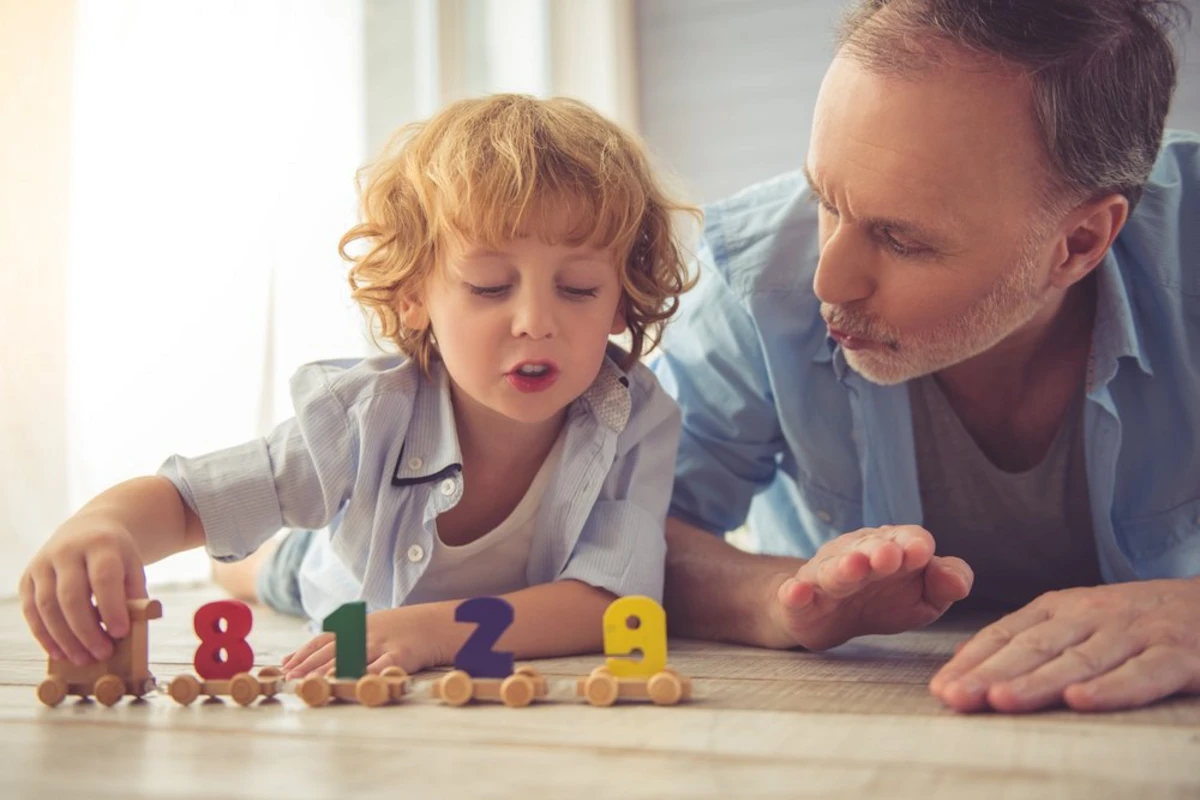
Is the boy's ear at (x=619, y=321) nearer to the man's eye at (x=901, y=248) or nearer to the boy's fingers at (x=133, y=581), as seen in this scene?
the man's eye at (x=901, y=248)

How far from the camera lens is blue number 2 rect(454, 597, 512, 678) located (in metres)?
1.17

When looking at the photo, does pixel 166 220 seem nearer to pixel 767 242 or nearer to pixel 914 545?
pixel 767 242

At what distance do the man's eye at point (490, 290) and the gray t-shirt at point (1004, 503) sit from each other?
2.16 ft

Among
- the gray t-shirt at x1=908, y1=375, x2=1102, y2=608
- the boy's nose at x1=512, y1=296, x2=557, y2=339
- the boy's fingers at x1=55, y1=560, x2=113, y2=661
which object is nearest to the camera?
the boy's fingers at x1=55, y1=560, x2=113, y2=661

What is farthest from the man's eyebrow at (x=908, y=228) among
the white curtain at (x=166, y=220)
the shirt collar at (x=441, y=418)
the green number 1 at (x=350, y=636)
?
the white curtain at (x=166, y=220)

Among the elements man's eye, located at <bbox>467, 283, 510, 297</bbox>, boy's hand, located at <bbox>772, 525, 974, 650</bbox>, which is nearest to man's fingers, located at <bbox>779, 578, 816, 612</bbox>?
boy's hand, located at <bbox>772, 525, 974, 650</bbox>

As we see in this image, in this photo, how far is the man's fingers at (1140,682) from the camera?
3.45 ft

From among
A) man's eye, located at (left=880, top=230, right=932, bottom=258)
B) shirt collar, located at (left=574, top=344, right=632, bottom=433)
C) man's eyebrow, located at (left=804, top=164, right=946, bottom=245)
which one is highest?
man's eyebrow, located at (left=804, top=164, right=946, bottom=245)

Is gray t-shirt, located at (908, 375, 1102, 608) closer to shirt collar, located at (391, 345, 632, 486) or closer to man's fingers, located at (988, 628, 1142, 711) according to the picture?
shirt collar, located at (391, 345, 632, 486)


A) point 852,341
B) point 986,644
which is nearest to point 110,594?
point 986,644

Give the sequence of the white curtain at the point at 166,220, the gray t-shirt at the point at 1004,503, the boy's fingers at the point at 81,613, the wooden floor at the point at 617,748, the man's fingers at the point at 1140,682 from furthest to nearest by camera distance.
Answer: the white curtain at the point at 166,220 → the gray t-shirt at the point at 1004,503 → the boy's fingers at the point at 81,613 → the man's fingers at the point at 1140,682 → the wooden floor at the point at 617,748

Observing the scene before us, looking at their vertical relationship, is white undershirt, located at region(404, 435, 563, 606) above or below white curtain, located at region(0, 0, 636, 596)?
below

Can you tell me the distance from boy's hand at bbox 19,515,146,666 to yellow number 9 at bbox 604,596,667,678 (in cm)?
45

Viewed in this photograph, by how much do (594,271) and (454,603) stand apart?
0.42 meters
